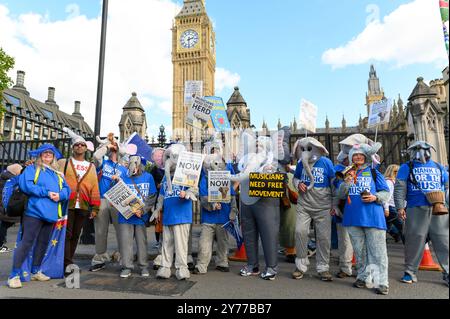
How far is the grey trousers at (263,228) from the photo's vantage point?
13.6 feet

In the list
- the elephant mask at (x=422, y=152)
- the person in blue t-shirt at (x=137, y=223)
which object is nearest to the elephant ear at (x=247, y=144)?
the person in blue t-shirt at (x=137, y=223)

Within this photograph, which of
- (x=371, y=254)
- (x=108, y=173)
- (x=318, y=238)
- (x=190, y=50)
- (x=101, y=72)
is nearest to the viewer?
(x=371, y=254)

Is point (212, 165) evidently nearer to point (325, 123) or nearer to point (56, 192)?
A: point (56, 192)

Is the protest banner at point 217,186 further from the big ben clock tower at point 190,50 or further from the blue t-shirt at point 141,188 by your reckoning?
the big ben clock tower at point 190,50

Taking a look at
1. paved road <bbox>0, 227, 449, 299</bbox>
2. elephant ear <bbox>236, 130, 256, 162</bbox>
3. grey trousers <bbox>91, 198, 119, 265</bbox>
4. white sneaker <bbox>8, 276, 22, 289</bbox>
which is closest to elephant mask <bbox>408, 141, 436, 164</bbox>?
paved road <bbox>0, 227, 449, 299</bbox>

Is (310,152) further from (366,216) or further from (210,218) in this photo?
(210,218)

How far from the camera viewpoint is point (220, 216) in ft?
14.9

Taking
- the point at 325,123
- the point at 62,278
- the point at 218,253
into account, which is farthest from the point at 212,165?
the point at 325,123

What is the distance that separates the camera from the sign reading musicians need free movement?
4121 mm

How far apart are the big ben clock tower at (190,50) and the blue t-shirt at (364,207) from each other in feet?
213

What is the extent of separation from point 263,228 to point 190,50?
70078 mm

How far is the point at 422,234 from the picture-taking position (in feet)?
12.8

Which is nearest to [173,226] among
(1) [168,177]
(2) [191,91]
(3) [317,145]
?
(1) [168,177]

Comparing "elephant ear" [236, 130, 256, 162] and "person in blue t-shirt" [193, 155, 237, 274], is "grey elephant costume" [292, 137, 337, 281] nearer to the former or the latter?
"elephant ear" [236, 130, 256, 162]
